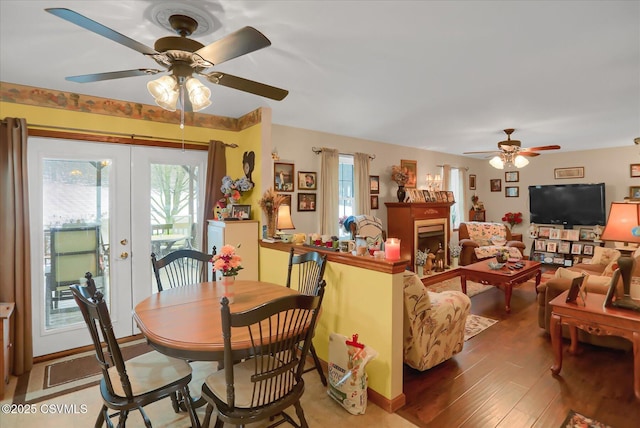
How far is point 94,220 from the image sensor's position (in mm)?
3346

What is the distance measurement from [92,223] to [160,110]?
4.72 feet

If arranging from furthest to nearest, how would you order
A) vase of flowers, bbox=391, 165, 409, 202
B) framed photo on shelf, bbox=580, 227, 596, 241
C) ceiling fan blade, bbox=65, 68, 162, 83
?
framed photo on shelf, bbox=580, 227, 596, 241
vase of flowers, bbox=391, 165, 409, 202
ceiling fan blade, bbox=65, 68, 162, 83

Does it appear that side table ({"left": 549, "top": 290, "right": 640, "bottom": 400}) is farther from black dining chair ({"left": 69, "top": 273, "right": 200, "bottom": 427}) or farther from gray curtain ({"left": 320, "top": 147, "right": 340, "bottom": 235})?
gray curtain ({"left": 320, "top": 147, "right": 340, "bottom": 235})

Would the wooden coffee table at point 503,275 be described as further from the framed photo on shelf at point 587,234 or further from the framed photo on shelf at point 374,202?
the framed photo on shelf at point 587,234

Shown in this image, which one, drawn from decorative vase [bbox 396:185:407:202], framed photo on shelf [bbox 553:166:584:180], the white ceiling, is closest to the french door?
the white ceiling

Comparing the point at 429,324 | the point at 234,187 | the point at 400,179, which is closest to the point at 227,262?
the point at 429,324

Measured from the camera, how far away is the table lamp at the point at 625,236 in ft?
8.07

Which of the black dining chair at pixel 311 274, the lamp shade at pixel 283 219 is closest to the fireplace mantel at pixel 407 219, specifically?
the lamp shade at pixel 283 219

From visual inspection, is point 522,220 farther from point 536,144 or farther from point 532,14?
point 532,14

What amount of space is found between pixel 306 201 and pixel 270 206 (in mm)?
1333

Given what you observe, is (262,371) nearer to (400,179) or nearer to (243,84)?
(243,84)

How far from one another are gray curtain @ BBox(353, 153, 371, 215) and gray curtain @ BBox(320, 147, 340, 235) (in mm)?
499

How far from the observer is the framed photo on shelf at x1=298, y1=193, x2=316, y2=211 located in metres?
4.79

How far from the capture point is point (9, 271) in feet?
9.20
